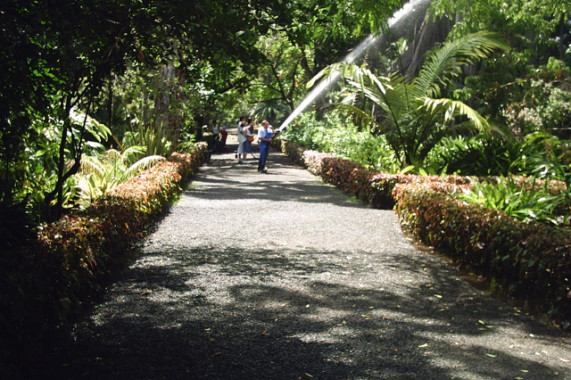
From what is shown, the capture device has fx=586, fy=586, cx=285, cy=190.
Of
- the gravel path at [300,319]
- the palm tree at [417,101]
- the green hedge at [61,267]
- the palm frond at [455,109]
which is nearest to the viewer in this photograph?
the green hedge at [61,267]

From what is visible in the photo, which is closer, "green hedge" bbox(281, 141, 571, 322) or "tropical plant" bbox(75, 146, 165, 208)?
"green hedge" bbox(281, 141, 571, 322)

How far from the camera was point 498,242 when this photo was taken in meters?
5.71

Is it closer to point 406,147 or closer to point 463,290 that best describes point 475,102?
point 406,147

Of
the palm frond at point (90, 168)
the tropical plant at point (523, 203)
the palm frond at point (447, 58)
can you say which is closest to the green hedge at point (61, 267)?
the palm frond at point (90, 168)

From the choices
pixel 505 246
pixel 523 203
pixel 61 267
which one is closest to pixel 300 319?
pixel 61 267

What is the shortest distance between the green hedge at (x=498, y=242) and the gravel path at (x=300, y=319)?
261mm

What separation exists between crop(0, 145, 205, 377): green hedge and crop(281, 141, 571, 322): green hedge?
3.76 m

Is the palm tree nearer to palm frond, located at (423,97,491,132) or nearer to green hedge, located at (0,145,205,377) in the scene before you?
palm frond, located at (423,97,491,132)

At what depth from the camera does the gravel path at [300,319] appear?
12.4 ft

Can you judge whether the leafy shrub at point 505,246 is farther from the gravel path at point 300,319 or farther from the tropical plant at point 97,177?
the tropical plant at point 97,177

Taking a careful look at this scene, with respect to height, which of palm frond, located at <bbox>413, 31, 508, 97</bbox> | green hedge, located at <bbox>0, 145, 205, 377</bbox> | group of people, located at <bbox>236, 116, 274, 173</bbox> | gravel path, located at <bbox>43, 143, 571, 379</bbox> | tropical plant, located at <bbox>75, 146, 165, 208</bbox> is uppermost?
palm frond, located at <bbox>413, 31, 508, 97</bbox>

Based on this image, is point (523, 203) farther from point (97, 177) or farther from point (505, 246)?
point (97, 177)

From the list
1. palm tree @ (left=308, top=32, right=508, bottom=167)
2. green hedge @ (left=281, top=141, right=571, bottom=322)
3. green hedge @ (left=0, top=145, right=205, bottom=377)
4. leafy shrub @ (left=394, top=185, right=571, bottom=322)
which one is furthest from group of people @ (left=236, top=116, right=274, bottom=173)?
leafy shrub @ (left=394, top=185, right=571, bottom=322)

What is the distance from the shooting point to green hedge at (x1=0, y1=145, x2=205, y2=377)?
3.41 metres
